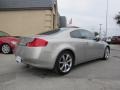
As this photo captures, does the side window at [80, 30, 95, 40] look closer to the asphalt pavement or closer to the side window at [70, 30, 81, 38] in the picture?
the side window at [70, 30, 81, 38]

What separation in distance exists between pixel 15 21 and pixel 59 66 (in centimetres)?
1091

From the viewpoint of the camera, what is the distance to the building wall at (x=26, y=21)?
49.2ft

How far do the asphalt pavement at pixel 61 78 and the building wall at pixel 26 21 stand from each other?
8724mm

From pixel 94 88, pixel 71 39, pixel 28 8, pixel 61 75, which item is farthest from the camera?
pixel 28 8

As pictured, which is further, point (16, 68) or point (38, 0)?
point (38, 0)

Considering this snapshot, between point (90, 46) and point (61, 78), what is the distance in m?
1.93

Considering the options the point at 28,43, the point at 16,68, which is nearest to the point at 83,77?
the point at 28,43

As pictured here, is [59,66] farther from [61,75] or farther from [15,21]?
[15,21]

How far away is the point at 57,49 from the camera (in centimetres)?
538

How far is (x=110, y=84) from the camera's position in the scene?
15.7ft

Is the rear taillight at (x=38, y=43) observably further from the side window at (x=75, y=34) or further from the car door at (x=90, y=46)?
the car door at (x=90, y=46)

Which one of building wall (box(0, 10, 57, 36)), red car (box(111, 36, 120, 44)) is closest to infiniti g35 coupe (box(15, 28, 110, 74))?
building wall (box(0, 10, 57, 36))

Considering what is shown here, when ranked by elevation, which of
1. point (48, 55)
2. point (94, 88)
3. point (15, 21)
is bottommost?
point (94, 88)

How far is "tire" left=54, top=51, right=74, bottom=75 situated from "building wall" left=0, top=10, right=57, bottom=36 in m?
9.37
